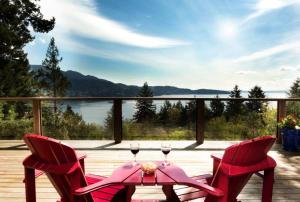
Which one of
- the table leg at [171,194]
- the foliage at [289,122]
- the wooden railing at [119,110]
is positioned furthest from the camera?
the wooden railing at [119,110]

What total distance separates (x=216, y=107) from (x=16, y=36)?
37.8 ft

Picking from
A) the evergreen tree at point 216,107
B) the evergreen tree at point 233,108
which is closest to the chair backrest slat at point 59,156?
the evergreen tree at point 216,107

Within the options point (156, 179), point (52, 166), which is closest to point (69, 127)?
point (52, 166)

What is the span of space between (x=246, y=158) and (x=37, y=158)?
1.71m

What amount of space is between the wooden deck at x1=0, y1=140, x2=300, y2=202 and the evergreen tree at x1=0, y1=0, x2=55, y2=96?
9.38 meters

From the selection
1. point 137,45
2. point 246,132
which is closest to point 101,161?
point 246,132

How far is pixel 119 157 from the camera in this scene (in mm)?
5609

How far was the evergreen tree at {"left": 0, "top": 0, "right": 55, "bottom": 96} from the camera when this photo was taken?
14.5 m

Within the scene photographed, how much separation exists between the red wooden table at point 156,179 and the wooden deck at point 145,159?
1015 millimetres

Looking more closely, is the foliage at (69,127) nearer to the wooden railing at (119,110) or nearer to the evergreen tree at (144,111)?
the wooden railing at (119,110)

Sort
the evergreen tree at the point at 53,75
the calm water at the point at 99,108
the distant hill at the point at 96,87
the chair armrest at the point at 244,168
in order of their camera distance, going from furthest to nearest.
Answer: the distant hill at the point at 96,87 < the evergreen tree at the point at 53,75 < the calm water at the point at 99,108 < the chair armrest at the point at 244,168

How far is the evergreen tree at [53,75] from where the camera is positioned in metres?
25.4

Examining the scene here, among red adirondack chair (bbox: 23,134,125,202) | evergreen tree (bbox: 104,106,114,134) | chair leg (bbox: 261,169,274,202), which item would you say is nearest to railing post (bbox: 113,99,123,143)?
evergreen tree (bbox: 104,106,114,134)

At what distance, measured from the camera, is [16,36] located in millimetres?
14867
